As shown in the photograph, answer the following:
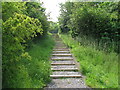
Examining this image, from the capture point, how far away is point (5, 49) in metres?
2.29

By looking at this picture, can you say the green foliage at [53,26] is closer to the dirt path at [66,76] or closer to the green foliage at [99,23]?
the green foliage at [99,23]

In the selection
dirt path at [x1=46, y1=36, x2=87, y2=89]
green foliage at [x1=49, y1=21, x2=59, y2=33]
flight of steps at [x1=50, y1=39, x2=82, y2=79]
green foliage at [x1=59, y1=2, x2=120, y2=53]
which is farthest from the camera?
green foliage at [x1=49, y1=21, x2=59, y2=33]

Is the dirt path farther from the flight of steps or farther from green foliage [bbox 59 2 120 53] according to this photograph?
green foliage [bbox 59 2 120 53]

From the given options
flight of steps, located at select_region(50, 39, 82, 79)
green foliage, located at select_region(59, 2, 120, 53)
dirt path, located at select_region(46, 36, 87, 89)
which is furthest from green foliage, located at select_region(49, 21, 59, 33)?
dirt path, located at select_region(46, 36, 87, 89)

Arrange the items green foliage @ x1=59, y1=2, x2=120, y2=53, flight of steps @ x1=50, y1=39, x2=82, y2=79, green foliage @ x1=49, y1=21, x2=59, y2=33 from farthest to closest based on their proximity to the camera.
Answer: green foliage @ x1=49, y1=21, x2=59, y2=33
green foliage @ x1=59, y1=2, x2=120, y2=53
flight of steps @ x1=50, y1=39, x2=82, y2=79

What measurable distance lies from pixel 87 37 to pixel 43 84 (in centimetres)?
416

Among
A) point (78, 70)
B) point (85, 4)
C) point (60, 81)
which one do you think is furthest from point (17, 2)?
point (85, 4)

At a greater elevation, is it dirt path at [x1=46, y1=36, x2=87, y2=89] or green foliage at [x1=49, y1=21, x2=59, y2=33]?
green foliage at [x1=49, y1=21, x2=59, y2=33]

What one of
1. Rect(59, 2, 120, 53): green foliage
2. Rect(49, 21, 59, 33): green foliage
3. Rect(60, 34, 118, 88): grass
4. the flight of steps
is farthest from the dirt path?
Rect(49, 21, 59, 33): green foliage

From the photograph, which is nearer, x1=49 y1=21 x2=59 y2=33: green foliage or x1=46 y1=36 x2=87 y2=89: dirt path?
x1=46 y1=36 x2=87 y2=89: dirt path

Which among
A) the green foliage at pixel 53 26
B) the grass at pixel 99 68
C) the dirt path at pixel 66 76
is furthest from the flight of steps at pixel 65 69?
the green foliage at pixel 53 26

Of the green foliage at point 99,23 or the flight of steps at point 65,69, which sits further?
the green foliage at point 99,23

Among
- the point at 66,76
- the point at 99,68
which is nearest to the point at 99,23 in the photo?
the point at 99,68

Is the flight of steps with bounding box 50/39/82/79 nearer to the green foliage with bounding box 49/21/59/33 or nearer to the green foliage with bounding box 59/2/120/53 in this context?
the green foliage with bounding box 59/2/120/53
